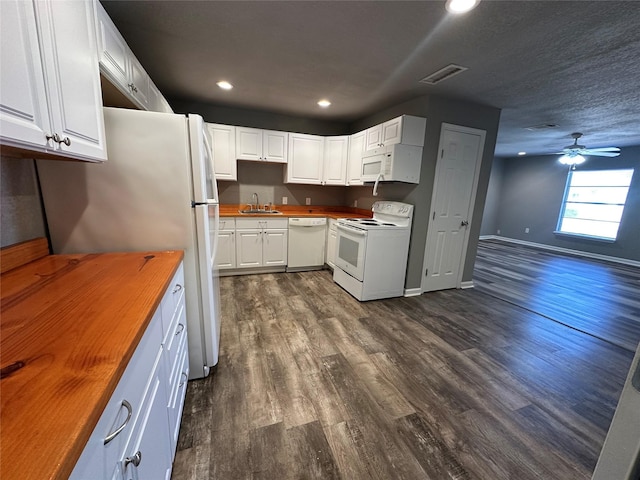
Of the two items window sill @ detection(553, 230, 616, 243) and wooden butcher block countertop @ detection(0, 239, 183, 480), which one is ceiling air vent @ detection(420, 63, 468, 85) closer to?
wooden butcher block countertop @ detection(0, 239, 183, 480)

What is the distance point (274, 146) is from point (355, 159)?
1214 mm

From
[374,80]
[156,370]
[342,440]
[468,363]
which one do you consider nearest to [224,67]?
Answer: [374,80]

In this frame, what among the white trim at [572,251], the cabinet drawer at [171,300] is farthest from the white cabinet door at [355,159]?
the white trim at [572,251]

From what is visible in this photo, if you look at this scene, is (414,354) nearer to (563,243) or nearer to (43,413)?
(43,413)

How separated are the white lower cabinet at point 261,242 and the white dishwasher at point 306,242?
0.10m

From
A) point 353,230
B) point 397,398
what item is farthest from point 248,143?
point 397,398

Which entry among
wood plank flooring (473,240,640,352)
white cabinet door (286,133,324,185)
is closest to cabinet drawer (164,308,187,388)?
white cabinet door (286,133,324,185)

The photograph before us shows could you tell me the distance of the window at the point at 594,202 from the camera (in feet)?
18.3

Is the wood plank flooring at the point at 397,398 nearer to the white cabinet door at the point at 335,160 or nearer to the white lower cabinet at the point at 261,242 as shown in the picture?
the white lower cabinet at the point at 261,242

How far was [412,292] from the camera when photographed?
335cm

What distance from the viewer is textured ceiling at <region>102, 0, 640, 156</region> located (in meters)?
1.62

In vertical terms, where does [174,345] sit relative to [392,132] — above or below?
below

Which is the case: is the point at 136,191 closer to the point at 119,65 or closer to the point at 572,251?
the point at 119,65

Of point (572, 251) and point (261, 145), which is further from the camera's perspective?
point (572, 251)
